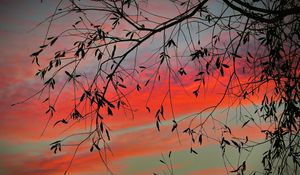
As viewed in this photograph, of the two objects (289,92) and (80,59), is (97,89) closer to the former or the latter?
(80,59)

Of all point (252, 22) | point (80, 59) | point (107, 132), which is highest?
point (252, 22)

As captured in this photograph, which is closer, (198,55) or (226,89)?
(226,89)

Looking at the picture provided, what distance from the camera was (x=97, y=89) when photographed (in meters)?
5.48

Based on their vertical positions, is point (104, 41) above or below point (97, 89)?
above

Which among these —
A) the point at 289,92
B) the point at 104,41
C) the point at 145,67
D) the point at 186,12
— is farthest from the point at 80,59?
the point at 289,92

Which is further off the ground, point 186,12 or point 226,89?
point 186,12

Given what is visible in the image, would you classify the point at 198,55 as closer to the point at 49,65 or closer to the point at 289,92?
the point at 289,92

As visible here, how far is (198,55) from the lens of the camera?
6312 mm

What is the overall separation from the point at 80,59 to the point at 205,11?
1837mm

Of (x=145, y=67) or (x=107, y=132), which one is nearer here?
(x=107, y=132)

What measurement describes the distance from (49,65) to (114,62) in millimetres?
870

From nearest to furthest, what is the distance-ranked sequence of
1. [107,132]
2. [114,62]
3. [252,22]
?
[107,132]
[114,62]
[252,22]

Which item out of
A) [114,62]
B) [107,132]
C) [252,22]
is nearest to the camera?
[107,132]

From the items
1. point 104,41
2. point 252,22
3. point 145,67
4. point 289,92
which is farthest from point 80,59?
point 289,92
